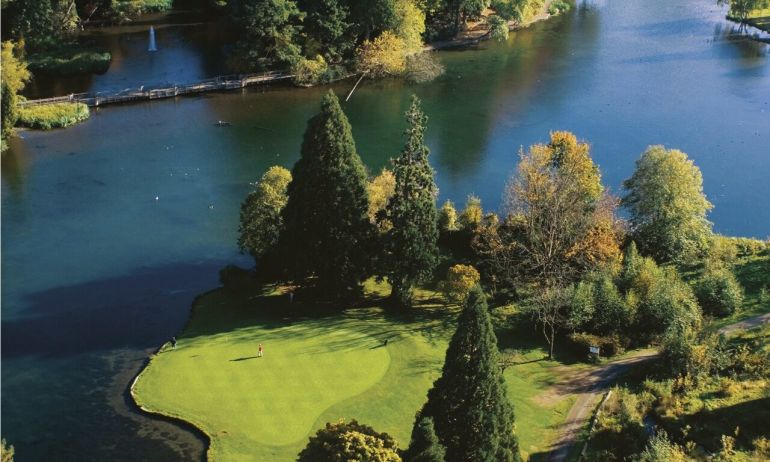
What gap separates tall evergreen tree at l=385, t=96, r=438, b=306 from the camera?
51938 mm

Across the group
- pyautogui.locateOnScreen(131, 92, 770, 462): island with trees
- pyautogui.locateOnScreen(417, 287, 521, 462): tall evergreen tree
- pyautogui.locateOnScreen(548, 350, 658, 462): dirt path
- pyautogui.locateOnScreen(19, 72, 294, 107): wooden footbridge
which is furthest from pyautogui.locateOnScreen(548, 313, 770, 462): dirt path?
pyautogui.locateOnScreen(19, 72, 294, 107): wooden footbridge

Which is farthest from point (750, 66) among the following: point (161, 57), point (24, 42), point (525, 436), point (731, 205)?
point (24, 42)

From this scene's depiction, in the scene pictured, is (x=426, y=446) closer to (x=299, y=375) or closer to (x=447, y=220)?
(x=299, y=375)

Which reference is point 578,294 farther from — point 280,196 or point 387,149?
point 387,149

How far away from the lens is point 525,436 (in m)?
41.9

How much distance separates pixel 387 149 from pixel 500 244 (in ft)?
83.6

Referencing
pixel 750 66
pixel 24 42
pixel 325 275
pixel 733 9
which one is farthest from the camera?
pixel 733 9

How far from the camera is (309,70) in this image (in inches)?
3652

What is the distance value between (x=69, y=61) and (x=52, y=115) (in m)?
16.3

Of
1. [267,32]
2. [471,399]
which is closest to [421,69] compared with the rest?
[267,32]

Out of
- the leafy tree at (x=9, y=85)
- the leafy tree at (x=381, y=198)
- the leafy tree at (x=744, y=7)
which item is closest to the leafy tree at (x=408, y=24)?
the leafy tree at (x=9, y=85)

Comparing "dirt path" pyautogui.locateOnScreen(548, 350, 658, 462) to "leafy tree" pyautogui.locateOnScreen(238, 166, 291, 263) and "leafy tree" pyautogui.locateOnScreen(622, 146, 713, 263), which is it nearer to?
"leafy tree" pyautogui.locateOnScreen(622, 146, 713, 263)

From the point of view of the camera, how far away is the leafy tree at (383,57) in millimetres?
94562

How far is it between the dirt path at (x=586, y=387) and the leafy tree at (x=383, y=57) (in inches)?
2121
